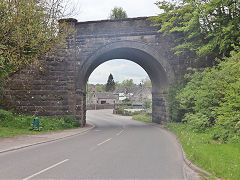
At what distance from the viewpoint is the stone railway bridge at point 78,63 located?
19.5m

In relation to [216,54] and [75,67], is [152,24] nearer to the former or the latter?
[216,54]

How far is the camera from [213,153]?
23.0 ft

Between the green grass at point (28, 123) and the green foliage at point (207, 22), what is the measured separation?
11340 millimetres

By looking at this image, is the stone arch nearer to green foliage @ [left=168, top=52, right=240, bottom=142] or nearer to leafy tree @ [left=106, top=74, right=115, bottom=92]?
green foliage @ [left=168, top=52, right=240, bottom=142]

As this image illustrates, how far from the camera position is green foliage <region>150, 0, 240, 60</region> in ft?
49.9

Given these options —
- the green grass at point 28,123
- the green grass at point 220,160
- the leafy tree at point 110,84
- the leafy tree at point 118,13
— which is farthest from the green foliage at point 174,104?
the leafy tree at point 110,84

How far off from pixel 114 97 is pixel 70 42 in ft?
252

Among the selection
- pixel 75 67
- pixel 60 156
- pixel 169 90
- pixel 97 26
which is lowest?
pixel 60 156

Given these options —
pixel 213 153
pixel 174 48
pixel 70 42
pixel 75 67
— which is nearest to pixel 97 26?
pixel 70 42

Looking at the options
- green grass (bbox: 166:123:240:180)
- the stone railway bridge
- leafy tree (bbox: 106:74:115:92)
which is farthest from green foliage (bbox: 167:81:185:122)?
leafy tree (bbox: 106:74:115:92)

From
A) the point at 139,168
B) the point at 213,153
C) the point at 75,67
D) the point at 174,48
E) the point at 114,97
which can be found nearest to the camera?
the point at 139,168

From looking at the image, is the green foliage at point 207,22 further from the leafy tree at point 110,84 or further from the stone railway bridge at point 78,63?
the leafy tree at point 110,84

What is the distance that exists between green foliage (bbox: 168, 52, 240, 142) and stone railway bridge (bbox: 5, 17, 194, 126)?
3645 millimetres

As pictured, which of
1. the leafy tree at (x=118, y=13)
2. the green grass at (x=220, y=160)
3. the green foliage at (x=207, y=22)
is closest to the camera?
the green grass at (x=220, y=160)
